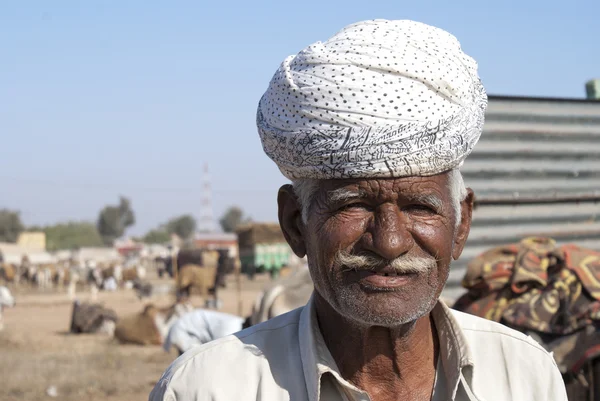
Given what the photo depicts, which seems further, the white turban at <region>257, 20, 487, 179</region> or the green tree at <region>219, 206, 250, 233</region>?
the green tree at <region>219, 206, 250, 233</region>

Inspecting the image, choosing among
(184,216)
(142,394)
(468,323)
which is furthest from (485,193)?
(184,216)

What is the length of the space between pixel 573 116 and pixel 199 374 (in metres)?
4.38

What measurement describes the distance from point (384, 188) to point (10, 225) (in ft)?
307

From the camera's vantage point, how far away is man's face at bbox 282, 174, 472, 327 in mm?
2031

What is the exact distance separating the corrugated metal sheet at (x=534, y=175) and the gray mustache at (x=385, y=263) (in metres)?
3.54

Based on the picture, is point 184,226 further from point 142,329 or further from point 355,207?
point 355,207

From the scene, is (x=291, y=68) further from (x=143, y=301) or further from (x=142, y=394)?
(x=143, y=301)

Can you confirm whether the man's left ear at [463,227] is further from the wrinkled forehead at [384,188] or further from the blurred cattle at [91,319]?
the blurred cattle at [91,319]

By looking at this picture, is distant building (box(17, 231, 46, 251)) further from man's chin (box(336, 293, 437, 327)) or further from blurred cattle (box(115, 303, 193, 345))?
man's chin (box(336, 293, 437, 327))

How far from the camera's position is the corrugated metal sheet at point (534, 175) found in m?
5.61

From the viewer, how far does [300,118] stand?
2.10 metres

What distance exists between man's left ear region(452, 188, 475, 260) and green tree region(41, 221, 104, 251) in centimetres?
9553

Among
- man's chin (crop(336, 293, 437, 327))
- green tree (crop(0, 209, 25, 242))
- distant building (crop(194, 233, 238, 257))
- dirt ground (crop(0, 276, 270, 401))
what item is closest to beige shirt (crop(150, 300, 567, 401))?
man's chin (crop(336, 293, 437, 327))

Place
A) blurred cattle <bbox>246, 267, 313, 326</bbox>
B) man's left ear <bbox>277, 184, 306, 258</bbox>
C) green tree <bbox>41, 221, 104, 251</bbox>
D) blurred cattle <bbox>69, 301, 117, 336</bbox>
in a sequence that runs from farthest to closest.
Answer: green tree <bbox>41, 221, 104, 251</bbox> < blurred cattle <bbox>69, 301, 117, 336</bbox> < blurred cattle <bbox>246, 267, 313, 326</bbox> < man's left ear <bbox>277, 184, 306, 258</bbox>
